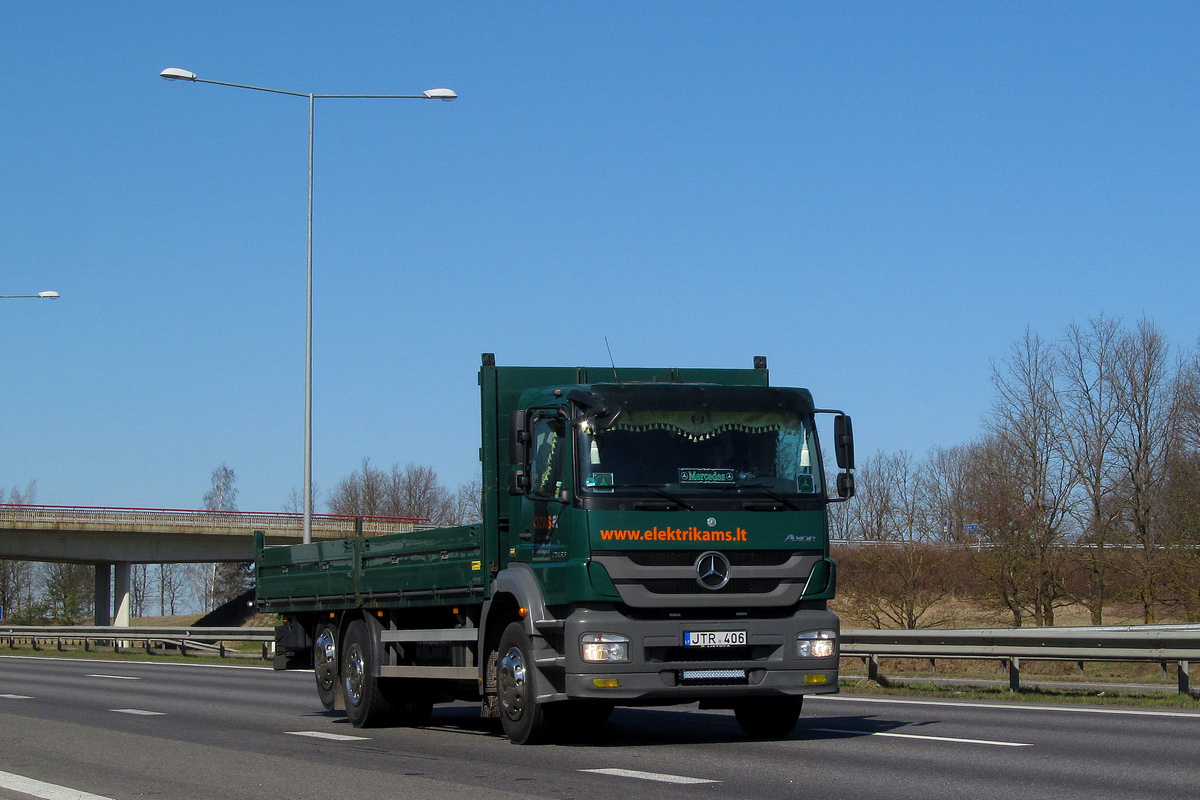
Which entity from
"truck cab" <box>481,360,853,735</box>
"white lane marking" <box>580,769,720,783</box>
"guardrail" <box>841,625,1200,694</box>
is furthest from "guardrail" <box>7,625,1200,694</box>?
"white lane marking" <box>580,769,720,783</box>

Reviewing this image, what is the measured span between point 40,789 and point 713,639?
4831 mm

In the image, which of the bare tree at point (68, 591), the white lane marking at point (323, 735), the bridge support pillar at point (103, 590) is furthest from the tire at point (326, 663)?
the bare tree at point (68, 591)

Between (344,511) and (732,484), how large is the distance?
296 feet

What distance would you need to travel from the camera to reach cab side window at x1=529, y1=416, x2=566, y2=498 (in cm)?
1134

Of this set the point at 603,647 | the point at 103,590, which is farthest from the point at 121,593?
the point at 603,647

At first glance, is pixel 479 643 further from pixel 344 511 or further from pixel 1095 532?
pixel 344 511

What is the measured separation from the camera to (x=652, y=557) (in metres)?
10.9

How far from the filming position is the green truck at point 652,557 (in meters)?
10.9

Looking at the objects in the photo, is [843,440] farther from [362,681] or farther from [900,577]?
[900,577]

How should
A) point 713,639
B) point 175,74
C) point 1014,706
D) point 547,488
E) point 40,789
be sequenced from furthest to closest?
point 175,74, point 1014,706, point 547,488, point 713,639, point 40,789

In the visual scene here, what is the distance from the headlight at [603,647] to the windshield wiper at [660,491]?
1086 millimetres

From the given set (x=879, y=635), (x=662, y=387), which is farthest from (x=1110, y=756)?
(x=879, y=635)

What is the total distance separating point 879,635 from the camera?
20.8 metres

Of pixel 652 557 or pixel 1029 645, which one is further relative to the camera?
pixel 1029 645
